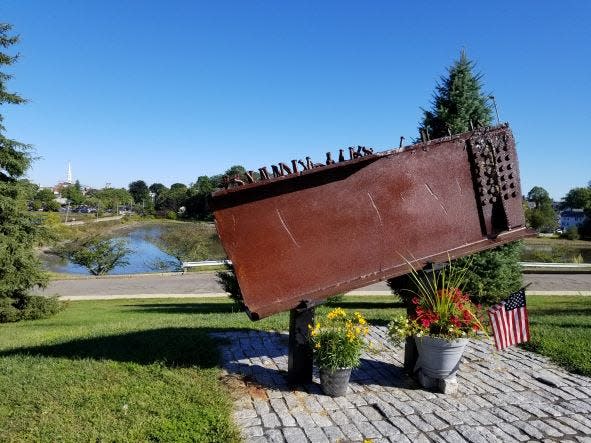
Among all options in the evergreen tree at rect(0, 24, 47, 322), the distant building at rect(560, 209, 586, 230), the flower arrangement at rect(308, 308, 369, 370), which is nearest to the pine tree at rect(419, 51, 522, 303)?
the flower arrangement at rect(308, 308, 369, 370)

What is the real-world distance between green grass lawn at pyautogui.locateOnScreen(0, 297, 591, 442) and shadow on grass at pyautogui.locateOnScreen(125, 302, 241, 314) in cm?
591

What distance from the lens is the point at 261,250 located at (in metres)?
4.96

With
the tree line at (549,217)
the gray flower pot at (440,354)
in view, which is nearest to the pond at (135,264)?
the gray flower pot at (440,354)

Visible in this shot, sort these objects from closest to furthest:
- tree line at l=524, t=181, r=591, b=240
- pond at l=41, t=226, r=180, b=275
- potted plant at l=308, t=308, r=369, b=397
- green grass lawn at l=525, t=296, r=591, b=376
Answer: potted plant at l=308, t=308, r=369, b=397
green grass lawn at l=525, t=296, r=591, b=376
pond at l=41, t=226, r=180, b=275
tree line at l=524, t=181, r=591, b=240

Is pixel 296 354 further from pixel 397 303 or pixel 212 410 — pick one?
pixel 397 303

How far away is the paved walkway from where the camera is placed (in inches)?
171

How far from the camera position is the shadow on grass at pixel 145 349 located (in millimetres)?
6578

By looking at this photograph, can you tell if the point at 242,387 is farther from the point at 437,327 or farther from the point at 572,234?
the point at 572,234

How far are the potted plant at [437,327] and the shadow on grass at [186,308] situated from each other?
34.3 ft

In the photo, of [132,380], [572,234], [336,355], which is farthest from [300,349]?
[572,234]

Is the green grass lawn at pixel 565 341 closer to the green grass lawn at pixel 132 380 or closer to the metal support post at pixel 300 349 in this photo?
the green grass lawn at pixel 132 380

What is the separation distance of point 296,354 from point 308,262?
1352 mm

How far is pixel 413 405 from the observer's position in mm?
4996

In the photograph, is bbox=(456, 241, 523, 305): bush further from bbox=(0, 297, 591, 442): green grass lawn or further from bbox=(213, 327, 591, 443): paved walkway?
bbox=(213, 327, 591, 443): paved walkway
